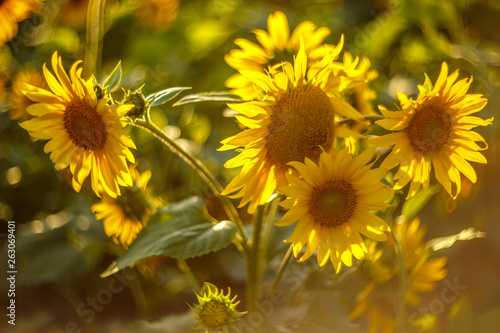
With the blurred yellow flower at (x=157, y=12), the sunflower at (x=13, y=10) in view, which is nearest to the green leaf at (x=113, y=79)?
the sunflower at (x=13, y=10)

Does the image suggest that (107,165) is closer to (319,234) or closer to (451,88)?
(319,234)

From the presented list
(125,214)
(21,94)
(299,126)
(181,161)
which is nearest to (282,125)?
(299,126)

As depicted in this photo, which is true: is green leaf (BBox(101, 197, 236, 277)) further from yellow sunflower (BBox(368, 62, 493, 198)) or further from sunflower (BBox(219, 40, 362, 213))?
yellow sunflower (BBox(368, 62, 493, 198))

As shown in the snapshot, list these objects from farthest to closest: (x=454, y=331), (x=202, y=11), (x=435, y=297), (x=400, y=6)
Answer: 1. (x=202, y=11)
2. (x=400, y=6)
3. (x=435, y=297)
4. (x=454, y=331)

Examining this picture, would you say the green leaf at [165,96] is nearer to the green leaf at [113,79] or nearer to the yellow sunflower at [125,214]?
the green leaf at [113,79]

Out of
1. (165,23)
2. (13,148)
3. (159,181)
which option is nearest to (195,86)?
(165,23)

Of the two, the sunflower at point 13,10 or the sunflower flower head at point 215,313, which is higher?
the sunflower at point 13,10
